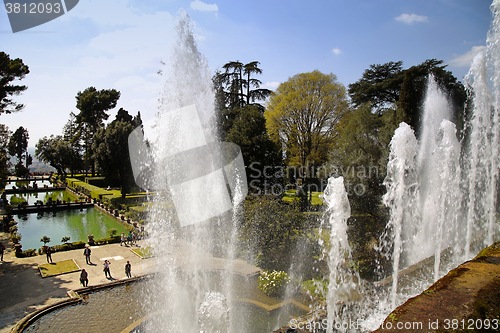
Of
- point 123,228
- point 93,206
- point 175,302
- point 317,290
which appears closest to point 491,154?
point 317,290

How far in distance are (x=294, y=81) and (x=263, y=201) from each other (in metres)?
18.4

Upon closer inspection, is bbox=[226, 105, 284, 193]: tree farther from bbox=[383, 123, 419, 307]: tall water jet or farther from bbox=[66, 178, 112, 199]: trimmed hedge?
bbox=[66, 178, 112, 199]: trimmed hedge

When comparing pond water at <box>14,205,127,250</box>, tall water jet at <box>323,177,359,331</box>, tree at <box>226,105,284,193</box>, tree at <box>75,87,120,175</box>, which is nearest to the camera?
tall water jet at <box>323,177,359,331</box>

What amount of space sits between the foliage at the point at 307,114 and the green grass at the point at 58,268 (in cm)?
2023

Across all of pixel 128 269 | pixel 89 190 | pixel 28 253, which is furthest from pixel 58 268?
pixel 89 190

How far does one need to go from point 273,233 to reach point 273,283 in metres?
2.90

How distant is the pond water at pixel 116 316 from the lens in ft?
29.2

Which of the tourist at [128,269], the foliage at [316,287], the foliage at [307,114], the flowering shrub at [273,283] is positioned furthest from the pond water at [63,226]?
the foliage at [307,114]

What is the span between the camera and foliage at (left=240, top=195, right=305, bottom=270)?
1347cm

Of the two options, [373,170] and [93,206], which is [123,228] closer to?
[93,206]

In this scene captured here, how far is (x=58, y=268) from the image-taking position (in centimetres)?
1430

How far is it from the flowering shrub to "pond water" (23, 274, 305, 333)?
106 cm

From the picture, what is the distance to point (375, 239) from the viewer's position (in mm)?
14969

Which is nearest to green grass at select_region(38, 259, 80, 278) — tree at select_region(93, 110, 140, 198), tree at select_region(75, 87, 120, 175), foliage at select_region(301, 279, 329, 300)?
foliage at select_region(301, 279, 329, 300)
